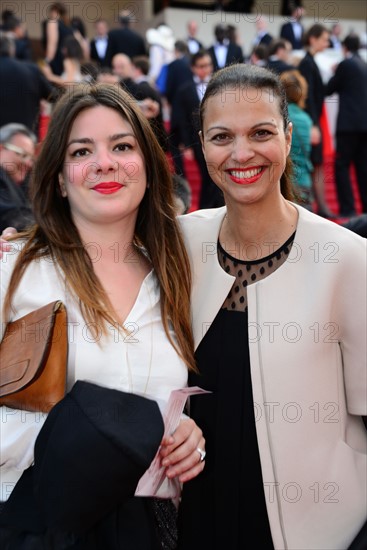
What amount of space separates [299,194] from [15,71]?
5.18 m

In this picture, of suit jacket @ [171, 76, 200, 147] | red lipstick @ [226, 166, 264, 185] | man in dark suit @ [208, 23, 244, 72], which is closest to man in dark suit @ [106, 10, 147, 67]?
man in dark suit @ [208, 23, 244, 72]

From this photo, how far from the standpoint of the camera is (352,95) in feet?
23.3

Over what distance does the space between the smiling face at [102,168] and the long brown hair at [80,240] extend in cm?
3

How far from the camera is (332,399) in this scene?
6.50ft

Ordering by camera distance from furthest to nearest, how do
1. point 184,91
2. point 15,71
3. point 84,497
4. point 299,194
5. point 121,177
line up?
point 184,91
point 15,71
point 299,194
point 121,177
point 84,497

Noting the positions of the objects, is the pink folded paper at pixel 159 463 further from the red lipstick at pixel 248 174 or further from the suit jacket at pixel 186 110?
the suit jacket at pixel 186 110

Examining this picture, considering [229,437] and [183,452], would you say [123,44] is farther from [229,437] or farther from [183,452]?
[183,452]

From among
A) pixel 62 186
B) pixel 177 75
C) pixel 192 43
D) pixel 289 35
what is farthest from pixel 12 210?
pixel 289 35

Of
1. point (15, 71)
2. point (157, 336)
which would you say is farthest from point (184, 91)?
point (157, 336)

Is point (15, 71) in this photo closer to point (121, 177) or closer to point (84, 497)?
point (121, 177)

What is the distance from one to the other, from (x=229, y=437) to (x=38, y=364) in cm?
66

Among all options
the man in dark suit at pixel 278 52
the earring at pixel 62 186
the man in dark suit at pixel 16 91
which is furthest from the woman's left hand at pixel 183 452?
A: the man in dark suit at pixel 278 52

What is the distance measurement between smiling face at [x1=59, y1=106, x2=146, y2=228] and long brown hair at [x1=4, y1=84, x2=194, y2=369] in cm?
3

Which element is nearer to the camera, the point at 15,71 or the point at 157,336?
the point at 157,336
